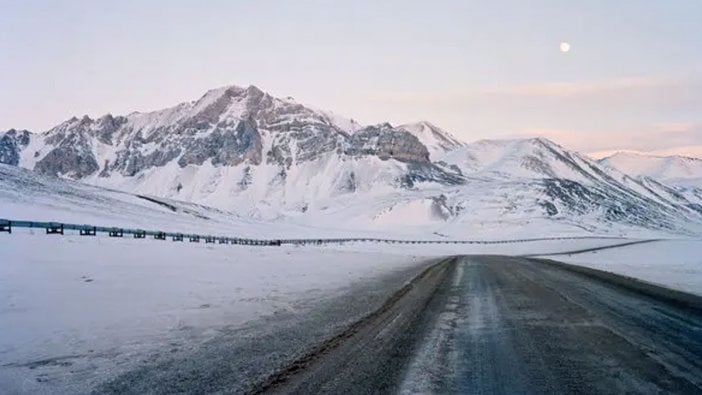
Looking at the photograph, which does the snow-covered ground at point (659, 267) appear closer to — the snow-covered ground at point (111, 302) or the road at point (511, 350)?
the road at point (511, 350)

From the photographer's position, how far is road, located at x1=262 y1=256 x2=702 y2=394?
24.5 feet

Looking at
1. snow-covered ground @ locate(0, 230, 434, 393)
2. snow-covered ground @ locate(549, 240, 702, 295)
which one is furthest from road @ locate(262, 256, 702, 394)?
snow-covered ground @ locate(549, 240, 702, 295)

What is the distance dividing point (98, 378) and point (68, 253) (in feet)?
64.4

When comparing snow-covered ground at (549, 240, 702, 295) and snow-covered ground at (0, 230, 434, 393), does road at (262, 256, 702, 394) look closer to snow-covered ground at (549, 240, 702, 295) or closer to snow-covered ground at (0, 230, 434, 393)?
snow-covered ground at (0, 230, 434, 393)

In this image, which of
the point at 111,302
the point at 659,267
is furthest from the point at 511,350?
the point at 659,267

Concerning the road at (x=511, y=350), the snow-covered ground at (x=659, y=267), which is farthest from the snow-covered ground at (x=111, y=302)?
the snow-covered ground at (x=659, y=267)

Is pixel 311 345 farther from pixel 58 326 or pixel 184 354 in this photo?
pixel 58 326

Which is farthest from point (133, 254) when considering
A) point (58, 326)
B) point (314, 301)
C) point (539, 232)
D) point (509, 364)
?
point (539, 232)

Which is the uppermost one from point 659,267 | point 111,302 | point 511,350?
point 659,267

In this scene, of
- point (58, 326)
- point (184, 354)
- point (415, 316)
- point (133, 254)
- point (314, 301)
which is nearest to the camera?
point (184, 354)

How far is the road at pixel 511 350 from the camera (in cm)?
746

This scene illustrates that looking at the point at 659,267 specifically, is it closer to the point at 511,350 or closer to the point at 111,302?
the point at 511,350

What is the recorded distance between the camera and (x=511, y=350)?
9.51 meters

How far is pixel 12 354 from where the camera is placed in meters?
8.87
